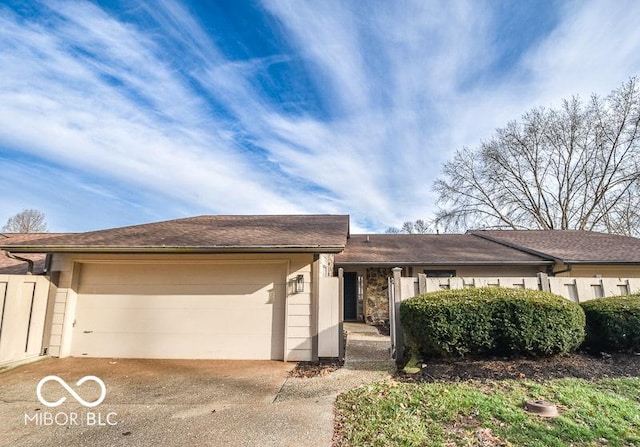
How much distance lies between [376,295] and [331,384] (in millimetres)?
7820

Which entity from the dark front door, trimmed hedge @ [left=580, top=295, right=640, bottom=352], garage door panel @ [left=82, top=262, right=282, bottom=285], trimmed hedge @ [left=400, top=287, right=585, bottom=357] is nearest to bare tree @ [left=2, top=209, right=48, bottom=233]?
garage door panel @ [left=82, top=262, right=282, bottom=285]

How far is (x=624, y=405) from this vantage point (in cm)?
333

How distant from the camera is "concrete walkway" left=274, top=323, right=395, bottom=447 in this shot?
126 inches

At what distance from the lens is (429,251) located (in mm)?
12328

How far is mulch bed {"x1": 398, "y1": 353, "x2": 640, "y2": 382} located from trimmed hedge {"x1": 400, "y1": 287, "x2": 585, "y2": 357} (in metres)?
0.15

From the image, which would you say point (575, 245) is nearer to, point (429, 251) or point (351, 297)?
point (429, 251)

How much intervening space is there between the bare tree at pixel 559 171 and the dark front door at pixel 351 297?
14.0 metres

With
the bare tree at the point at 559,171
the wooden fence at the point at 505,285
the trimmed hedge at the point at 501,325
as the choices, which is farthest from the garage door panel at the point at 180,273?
the bare tree at the point at 559,171

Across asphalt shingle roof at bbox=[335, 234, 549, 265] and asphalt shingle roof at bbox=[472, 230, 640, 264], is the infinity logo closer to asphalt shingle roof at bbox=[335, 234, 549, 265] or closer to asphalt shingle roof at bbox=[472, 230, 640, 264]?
asphalt shingle roof at bbox=[335, 234, 549, 265]

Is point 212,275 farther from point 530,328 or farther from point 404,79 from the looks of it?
point 404,79

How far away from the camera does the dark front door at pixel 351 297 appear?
12517mm

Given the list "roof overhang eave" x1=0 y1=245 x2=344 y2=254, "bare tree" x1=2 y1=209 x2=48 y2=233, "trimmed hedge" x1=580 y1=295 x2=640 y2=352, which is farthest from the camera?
"bare tree" x1=2 y1=209 x2=48 y2=233

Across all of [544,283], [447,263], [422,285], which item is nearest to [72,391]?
[422,285]

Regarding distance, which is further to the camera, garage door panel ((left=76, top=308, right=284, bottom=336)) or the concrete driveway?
garage door panel ((left=76, top=308, right=284, bottom=336))
